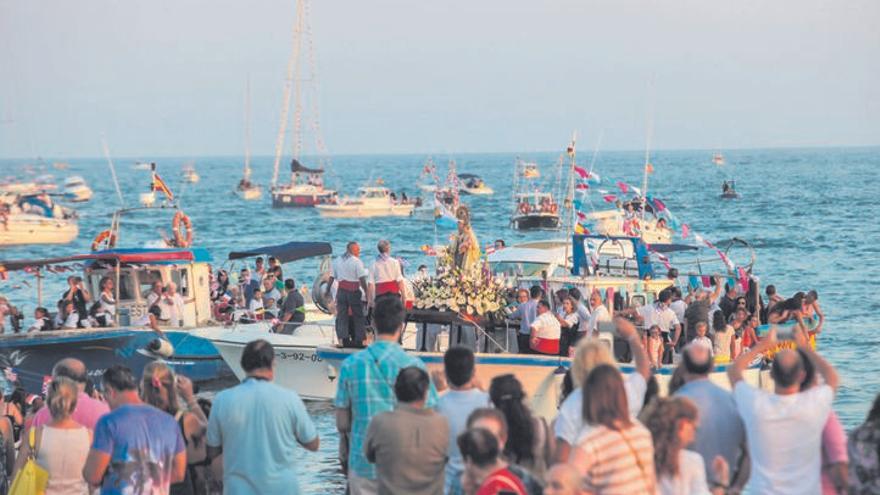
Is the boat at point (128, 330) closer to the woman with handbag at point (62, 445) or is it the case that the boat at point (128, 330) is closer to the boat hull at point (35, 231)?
the woman with handbag at point (62, 445)

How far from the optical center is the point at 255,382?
9.05 m

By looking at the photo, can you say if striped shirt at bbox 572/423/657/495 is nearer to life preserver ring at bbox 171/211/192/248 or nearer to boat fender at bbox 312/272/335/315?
boat fender at bbox 312/272/335/315

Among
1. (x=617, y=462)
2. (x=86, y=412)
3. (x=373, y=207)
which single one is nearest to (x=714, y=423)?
(x=617, y=462)

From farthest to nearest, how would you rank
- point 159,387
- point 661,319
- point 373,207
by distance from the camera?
point 373,207 → point 661,319 → point 159,387

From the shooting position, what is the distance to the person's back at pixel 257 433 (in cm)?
898

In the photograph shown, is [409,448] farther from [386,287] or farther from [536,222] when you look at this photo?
[536,222]

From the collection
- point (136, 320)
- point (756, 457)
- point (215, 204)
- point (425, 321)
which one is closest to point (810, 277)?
point (136, 320)

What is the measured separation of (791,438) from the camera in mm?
8359

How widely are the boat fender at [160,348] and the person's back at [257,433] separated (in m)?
15.3

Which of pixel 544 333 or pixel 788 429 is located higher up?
pixel 788 429

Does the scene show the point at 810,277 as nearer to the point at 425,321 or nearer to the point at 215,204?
the point at 425,321

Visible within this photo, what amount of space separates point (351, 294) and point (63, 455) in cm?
1055

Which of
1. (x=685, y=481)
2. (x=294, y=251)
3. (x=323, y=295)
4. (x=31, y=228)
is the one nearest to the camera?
(x=685, y=481)

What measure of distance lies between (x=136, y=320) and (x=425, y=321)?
8538 mm
